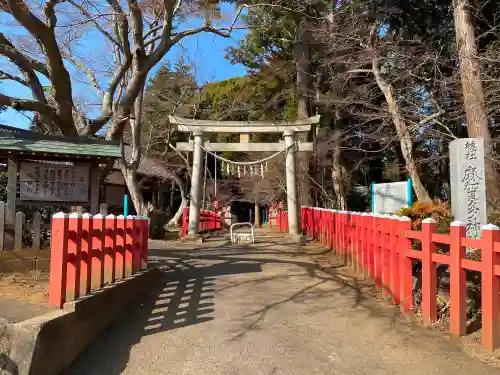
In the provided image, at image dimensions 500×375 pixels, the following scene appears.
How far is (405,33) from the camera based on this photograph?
14008mm

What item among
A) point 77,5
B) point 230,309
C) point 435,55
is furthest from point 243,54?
point 230,309

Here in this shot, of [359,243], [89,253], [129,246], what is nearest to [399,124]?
[359,243]

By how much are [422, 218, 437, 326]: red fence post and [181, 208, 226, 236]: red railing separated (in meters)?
12.5

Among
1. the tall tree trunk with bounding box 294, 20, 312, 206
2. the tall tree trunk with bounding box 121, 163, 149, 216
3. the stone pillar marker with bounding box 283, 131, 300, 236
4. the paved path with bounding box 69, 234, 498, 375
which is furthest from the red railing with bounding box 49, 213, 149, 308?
the tall tree trunk with bounding box 294, 20, 312, 206

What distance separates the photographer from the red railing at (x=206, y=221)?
1761 centimetres

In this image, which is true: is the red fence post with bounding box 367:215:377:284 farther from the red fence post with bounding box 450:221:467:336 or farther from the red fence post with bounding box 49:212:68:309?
the red fence post with bounding box 49:212:68:309

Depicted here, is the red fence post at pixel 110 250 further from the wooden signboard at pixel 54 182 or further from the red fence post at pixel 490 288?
the red fence post at pixel 490 288

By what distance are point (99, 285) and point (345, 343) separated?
296 cm

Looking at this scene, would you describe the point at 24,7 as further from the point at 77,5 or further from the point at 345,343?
the point at 345,343

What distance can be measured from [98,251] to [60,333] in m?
1.44

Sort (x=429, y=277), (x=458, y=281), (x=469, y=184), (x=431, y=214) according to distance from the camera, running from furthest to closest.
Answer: (x=431, y=214) < (x=469, y=184) < (x=429, y=277) < (x=458, y=281)

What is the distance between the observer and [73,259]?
15.4ft

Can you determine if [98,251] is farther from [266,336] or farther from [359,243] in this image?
[359,243]

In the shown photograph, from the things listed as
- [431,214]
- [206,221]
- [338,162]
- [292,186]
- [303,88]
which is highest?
[303,88]
